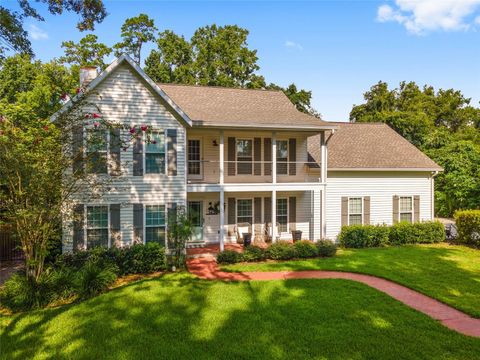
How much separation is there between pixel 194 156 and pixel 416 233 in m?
12.2

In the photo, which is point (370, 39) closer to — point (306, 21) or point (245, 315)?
point (306, 21)

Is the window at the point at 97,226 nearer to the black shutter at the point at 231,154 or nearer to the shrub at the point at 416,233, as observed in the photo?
the black shutter at the point at 231,154

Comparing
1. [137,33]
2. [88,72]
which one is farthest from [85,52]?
[88,72]

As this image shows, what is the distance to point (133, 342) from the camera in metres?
6.57

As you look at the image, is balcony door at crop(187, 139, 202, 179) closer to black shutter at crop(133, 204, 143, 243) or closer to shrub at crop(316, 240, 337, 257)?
black shutter at crop(133, 204, 143, 243)

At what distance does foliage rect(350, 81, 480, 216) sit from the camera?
2117 cm

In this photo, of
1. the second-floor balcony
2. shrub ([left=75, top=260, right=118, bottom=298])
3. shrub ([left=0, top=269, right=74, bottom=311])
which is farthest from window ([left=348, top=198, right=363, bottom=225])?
shrub ([left=0, top=269, right=74, bottom=311])

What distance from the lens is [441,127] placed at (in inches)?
1367

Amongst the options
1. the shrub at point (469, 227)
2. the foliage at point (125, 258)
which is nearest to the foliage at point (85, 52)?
the foliage at point (125, 258)

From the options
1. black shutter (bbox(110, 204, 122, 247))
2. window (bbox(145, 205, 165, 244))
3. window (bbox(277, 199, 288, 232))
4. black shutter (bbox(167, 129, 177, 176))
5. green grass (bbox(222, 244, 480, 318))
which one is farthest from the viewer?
window (bbox(277, 199, 288, 232))

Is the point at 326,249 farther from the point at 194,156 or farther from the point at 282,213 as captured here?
the point at 194,156

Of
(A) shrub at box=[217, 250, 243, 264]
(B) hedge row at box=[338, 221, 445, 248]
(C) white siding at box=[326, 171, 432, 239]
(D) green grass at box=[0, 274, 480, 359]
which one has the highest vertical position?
(C) white siding at box=[326, 171, 432, 239]

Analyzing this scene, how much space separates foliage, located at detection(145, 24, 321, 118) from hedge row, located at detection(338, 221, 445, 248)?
21682 mm

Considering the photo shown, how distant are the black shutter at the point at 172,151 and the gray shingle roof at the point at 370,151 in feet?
26.2
